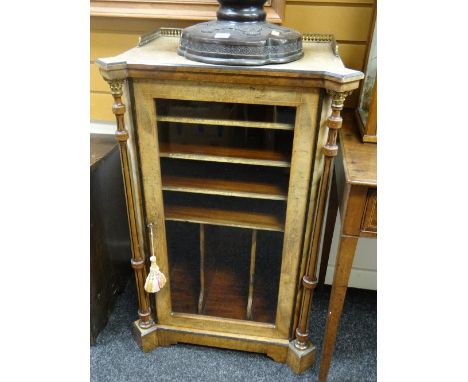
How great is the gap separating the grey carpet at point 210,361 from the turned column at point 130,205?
4.6 inches

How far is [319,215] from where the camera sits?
40.2 inches

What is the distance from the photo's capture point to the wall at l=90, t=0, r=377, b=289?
1.19 metres

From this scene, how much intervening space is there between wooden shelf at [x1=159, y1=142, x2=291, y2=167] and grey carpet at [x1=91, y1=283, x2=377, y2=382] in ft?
2.19

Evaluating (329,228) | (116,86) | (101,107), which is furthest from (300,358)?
(101,107)

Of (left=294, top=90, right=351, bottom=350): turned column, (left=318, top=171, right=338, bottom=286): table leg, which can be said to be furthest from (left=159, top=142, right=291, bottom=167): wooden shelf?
(left=318, top=171, right=338, bottom=286): table leg

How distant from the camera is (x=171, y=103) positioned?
979 mm

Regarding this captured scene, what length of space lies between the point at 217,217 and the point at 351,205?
0.39m

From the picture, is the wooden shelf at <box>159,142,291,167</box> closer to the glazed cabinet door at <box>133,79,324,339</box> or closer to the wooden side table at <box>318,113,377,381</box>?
the glazed cabinet door at <box>133,79,324,339</box>

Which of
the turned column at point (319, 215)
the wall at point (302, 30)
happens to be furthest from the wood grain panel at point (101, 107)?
the turned column at point (319, 215)

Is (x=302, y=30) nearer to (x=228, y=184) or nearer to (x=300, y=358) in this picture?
(x=228, y=184)

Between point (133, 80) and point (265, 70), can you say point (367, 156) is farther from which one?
point (133, 80)

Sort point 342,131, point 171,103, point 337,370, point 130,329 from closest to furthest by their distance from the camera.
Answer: point 171,103
point 342,131
point 337,370
point 130,329

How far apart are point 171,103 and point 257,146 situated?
25cm
